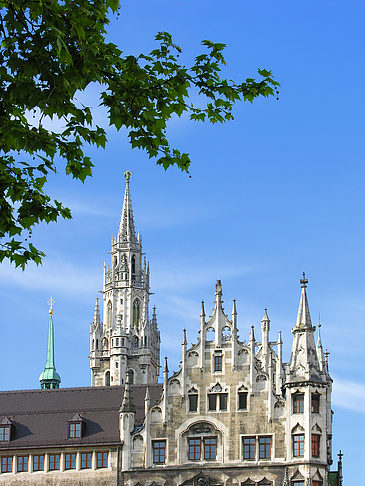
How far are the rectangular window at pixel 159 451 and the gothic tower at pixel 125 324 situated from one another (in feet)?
207

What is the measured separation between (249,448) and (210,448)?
2.56 m

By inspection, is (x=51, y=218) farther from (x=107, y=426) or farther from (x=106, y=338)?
(x=106, y=338)

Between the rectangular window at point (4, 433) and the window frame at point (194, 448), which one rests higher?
the rectangular window at point (4, 433)

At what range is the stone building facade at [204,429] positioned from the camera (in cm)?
6669

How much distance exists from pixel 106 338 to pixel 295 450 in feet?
241

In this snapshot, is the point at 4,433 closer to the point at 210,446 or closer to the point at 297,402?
the point at 210,446

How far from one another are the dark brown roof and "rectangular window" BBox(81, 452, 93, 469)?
2.68ft

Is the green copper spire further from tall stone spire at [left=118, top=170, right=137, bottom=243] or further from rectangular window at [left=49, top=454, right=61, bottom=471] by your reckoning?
rectangular window at [left=49, top=454, right=61, bottom=471]

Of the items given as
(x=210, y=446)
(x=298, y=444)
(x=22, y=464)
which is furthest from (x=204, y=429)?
(x=22, y=464)

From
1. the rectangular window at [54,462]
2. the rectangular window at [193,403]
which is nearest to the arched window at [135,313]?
the rectangular window at [54,462]

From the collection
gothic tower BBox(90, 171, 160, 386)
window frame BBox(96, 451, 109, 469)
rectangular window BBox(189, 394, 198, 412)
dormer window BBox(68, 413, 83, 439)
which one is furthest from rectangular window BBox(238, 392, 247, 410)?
gothic tower BBox(90, 171, 160, 386)

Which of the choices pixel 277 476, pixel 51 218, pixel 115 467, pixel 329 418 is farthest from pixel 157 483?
pixel 51 218

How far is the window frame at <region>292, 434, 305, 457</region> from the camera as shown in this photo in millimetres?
66188

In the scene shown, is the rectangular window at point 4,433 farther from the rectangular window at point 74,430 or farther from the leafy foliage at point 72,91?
the leafy foliage at point 72,91
